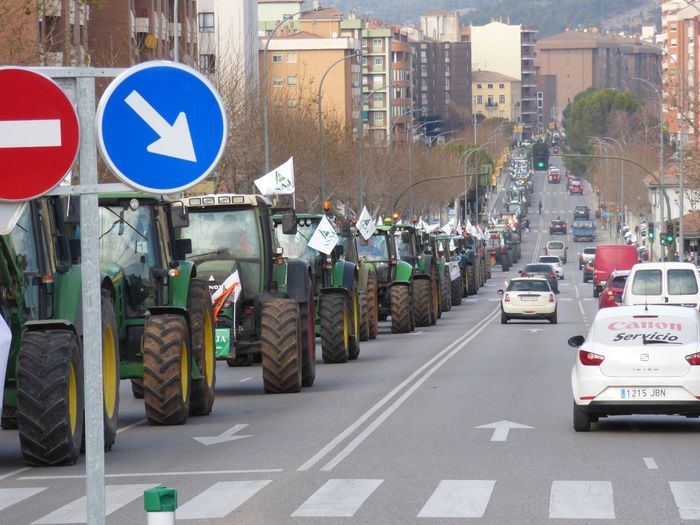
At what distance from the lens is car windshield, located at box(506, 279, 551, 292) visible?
157 ft

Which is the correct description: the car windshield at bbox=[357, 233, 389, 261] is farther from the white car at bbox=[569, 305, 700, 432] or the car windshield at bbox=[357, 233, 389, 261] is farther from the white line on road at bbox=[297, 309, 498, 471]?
the white car at bbox=[569, 305, 700, 432]

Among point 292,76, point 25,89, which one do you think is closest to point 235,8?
point 292,76

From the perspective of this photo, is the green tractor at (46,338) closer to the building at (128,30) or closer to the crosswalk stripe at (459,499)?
the crosswalk stripe at (459,499)

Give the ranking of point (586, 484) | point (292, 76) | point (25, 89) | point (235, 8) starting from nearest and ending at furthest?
point (25, 89) → point (586, 484) → point (235, 8) → point (292, 76)

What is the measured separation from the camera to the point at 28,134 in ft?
21.3

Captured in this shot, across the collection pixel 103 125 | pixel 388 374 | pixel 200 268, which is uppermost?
pixel 103 125

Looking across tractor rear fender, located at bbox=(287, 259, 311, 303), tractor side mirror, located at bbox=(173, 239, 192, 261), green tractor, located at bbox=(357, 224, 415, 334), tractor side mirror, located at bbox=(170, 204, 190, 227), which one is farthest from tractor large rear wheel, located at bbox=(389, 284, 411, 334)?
tractor side mirror, located at bbox=(170, 204, 190, 227)

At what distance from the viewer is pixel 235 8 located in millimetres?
109188

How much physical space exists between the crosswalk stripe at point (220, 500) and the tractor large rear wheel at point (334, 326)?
45.5 ft

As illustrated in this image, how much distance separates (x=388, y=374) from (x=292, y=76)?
13560 centimetres

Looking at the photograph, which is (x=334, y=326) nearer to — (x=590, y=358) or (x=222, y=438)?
(x=222, y=438)

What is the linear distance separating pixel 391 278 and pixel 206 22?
64414 millimetres

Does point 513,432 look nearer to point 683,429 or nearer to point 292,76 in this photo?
point 683,429

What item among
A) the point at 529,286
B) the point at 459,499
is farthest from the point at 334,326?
the point at 529,286
